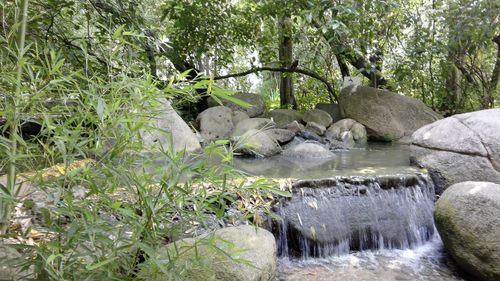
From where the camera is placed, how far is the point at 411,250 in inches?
149

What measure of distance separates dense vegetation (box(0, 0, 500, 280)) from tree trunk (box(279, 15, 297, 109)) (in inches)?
1.4

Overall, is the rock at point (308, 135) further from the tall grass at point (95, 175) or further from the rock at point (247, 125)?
the tall grass at point (95, 175)

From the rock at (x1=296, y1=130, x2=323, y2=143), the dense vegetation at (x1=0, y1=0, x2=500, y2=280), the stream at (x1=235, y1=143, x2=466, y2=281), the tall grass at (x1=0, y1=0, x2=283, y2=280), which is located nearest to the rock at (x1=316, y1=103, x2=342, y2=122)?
the dense vegetation at (x1=0, y1=0, x2=500, y2=280)

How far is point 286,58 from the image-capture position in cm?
870

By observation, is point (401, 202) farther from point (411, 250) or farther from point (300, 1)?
point (300, 1)

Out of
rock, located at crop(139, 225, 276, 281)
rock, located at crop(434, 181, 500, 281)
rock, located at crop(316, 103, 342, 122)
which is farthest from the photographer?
rock, located at crop(316, 103, 342, 122)

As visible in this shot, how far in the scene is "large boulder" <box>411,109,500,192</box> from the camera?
418 cm

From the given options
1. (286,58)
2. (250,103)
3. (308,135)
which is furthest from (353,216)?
(286,58)

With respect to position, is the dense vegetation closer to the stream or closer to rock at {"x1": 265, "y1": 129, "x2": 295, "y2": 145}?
the stream

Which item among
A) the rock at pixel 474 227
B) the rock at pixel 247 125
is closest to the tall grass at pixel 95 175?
the rock at pixel 474 227

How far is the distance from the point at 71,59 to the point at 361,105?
654cm

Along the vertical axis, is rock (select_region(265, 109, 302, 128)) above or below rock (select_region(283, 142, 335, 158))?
above

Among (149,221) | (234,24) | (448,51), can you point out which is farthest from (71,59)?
(448,51)

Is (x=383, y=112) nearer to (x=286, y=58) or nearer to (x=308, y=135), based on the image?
(x=308, y=135)
